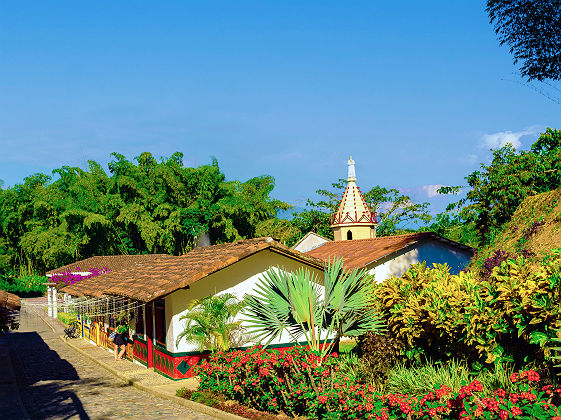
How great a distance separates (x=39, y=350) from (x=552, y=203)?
21.7 metres

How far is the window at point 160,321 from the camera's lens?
17.4 metres

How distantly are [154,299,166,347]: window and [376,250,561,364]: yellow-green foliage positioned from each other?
723cm

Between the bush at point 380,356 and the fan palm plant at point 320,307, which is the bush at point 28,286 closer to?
the fan palm plant at point 320,307

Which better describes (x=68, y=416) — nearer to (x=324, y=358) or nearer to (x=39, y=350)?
(x=324, y=358)

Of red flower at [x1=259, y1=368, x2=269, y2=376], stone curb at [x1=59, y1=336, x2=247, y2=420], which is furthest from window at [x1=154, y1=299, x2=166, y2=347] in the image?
red flower at [x1=259, y1=368, x2=269, y2=376]

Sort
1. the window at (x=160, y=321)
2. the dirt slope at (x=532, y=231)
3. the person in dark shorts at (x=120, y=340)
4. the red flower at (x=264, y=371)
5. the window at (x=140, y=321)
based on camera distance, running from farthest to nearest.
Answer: the person in dark shorts at (x=120, y=340), the window at (x=140, y=321), the window at (x=160, y=321), the dirt slope at (x=532, y=231), the red flower at (x=264, y=371)

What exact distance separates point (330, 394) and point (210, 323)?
6289mm

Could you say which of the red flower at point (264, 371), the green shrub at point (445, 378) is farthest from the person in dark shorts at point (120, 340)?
the green shrub at point (445, 378)

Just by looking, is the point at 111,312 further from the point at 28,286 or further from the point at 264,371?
the point at 28,286

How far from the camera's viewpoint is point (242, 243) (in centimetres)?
1897

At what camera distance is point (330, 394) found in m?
10.5

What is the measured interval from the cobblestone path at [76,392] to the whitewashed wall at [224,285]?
196cm

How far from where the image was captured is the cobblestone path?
12.9 meters

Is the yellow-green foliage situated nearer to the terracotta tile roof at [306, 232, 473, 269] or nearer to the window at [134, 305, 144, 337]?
the window at [134, 305, 144, 337]
